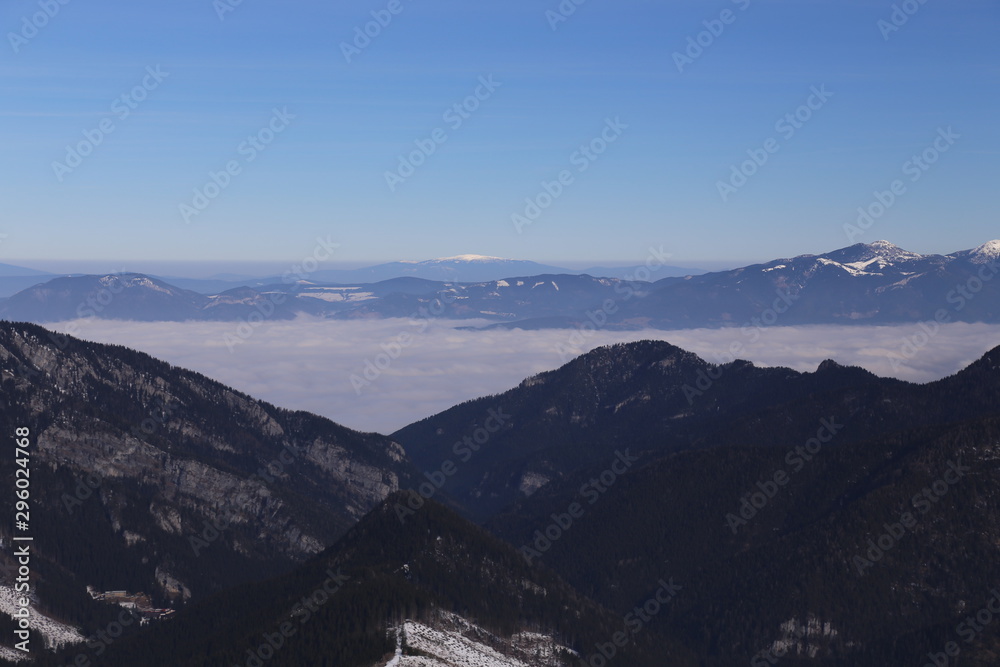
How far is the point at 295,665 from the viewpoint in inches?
7736

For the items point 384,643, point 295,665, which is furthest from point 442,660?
point 295,665

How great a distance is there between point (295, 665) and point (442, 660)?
78.7 ft

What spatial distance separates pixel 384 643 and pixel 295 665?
582 inches

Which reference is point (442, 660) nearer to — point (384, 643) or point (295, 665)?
point (384, 643)

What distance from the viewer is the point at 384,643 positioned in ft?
652

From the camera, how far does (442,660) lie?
652 feet

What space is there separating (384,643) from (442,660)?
997cm
